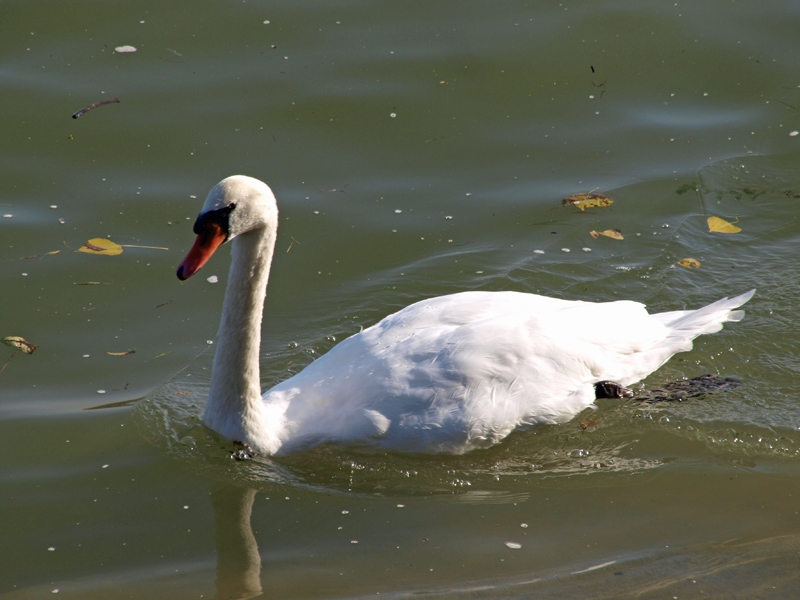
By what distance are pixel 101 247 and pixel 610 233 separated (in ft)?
13.6

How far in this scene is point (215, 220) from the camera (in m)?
4.82

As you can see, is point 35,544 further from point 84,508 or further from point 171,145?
point 171,145

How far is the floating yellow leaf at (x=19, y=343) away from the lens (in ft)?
21.0

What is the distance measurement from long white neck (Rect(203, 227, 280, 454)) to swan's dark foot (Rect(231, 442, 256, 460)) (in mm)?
43

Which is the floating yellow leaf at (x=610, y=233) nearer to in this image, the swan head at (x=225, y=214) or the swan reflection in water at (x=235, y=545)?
the swan head at (x=225, y=214)

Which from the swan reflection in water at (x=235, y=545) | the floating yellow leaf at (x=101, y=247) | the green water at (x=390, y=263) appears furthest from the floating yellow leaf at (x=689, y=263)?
the floating yellow leaf at (x=101, y=247)

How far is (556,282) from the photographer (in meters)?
7.27

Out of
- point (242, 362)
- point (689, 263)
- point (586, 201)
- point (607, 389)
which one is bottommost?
point (607, 389)

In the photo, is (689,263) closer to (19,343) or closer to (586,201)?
(586,201)

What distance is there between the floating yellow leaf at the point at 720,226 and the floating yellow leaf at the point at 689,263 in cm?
55

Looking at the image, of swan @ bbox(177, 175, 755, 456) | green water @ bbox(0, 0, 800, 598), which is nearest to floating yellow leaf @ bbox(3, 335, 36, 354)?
green water @ bbox(0, 0, 800, 598)

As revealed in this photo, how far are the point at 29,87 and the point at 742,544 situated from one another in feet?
25.2

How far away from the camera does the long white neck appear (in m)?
5.17

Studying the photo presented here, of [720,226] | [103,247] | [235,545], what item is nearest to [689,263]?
[720,226]
